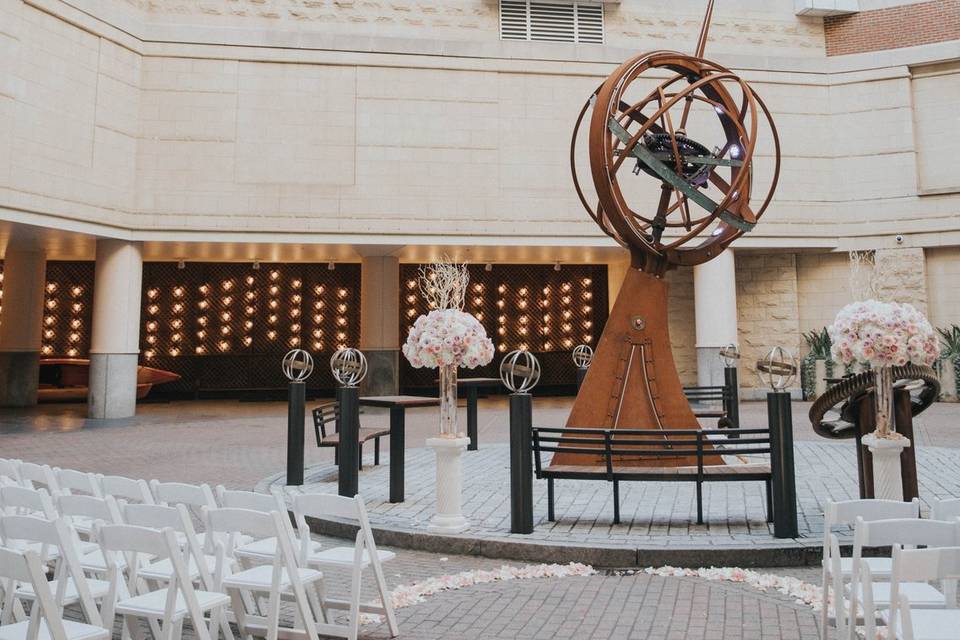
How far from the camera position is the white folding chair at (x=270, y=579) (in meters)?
3.11

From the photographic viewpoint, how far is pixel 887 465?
546 centimetres

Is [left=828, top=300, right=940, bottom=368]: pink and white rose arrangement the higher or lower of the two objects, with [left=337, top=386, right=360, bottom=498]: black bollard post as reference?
higher

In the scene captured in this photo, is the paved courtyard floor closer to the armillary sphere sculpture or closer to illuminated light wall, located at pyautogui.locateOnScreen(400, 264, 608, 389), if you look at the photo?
the armillary sphere sculpture

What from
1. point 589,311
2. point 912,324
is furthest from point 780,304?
point 912,324

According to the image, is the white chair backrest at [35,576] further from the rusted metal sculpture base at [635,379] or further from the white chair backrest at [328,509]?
the rusted metal sculpture base at [635,379]

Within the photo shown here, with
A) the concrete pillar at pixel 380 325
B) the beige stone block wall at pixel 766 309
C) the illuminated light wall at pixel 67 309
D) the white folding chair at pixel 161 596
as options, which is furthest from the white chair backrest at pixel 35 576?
the illuminated light wall at pixel 67 309

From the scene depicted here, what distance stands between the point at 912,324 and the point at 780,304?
15.5m

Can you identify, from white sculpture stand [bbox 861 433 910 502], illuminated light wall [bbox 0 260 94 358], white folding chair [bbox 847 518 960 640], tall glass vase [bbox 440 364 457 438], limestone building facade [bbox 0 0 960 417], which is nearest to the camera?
white folding chair [bbox 847 518 960 640]

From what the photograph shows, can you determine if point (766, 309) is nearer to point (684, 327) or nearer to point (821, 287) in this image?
point (821, 287)

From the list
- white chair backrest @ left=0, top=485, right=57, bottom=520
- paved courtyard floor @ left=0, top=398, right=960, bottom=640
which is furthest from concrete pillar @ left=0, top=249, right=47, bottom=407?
white chair backrest @ left=0, top=485, right=57, bottom=520

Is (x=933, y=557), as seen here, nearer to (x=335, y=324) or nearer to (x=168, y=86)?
(x=168, y=86)

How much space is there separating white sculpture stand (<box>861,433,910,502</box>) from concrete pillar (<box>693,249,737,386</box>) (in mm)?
12831

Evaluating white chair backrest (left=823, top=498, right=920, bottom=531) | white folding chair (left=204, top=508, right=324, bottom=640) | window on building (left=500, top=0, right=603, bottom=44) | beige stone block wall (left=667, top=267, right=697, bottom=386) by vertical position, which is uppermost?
window on building (left=500, top=0, right=603, bottom=44)

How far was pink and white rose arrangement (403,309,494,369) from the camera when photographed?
5.96 metres
